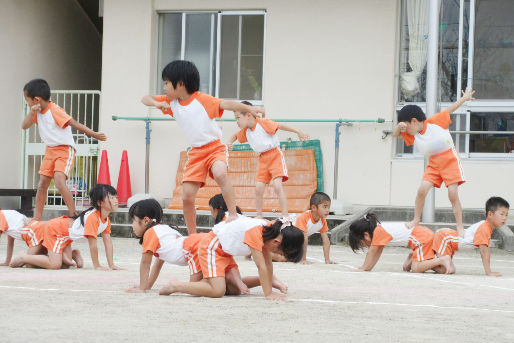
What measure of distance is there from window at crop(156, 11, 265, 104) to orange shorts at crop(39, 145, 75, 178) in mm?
Result: 4962

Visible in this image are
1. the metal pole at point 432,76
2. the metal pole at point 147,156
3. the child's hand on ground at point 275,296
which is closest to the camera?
the child's hand on ground at point 275,296

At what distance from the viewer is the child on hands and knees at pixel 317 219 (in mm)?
7848

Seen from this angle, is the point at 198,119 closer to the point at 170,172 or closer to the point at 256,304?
the point at 256,304

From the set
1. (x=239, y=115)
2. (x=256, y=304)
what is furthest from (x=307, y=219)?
(x=256, y=304)

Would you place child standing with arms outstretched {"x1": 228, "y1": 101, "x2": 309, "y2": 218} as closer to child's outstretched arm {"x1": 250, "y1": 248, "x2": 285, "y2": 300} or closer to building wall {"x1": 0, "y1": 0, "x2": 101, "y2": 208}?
child's outstretched arm {"x1": 250, "y1": 248, "x2": 285, "y2": 300}

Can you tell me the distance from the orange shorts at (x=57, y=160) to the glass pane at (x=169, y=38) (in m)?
5.03

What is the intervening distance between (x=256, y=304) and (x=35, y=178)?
962cm

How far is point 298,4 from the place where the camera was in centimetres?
1262

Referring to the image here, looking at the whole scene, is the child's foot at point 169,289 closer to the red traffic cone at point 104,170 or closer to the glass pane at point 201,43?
the red traffic cone at point 104,170

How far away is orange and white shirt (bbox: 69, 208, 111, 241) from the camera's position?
6770 mm

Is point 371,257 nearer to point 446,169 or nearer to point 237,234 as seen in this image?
point 446,169

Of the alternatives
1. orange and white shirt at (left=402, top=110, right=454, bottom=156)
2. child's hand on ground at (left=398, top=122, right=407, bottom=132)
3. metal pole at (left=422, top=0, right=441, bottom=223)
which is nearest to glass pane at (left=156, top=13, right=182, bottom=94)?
metal pole at (left=422, top=0, right=441, bottom=223)

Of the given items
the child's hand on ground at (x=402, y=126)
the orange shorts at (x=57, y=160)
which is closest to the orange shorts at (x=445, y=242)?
the child's hand on ground at (x=402, y=126)

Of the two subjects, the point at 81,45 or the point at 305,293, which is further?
the point at 81,45
